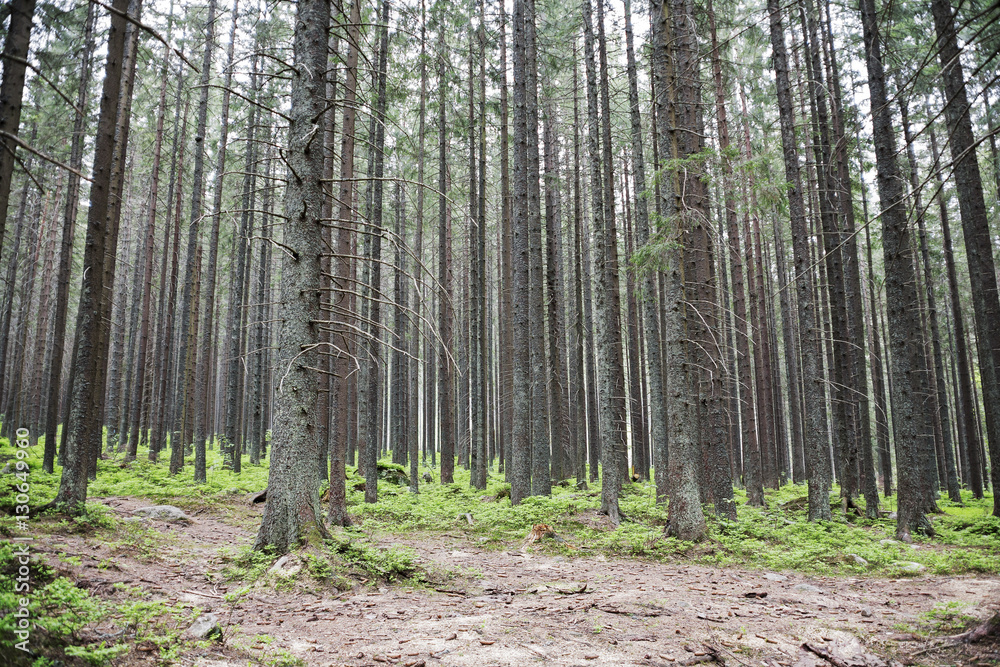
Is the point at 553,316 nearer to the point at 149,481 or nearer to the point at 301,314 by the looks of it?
the point at 301,314

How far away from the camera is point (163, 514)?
1016 centimetres

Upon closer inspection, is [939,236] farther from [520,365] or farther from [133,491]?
[133,491]

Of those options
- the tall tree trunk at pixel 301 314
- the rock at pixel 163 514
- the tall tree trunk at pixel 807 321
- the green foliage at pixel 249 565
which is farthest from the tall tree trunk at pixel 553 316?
the green foliage at pixel 249 565

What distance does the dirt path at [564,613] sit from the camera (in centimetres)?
409

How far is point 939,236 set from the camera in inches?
1047

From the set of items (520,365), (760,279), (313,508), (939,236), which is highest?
(939,236)

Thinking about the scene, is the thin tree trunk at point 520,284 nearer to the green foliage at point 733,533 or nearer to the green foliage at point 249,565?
the green foliage at point 733,533

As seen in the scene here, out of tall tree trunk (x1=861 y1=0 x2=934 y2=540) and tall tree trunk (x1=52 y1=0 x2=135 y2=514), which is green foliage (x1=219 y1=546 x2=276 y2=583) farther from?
tall tree trunk (x1=861 y1=0 x2=934 y2=540)

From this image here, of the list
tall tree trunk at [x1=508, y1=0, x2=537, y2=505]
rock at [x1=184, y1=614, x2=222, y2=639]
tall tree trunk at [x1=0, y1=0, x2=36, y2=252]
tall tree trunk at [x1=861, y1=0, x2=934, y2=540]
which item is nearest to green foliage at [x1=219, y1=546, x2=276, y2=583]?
rock at [x1=184, y1=614, x2=222, y2=639]

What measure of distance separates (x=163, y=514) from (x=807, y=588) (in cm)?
1068

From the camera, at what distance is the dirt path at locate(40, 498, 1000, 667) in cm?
409

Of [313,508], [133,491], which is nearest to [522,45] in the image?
[313,508]

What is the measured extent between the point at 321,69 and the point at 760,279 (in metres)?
16.3

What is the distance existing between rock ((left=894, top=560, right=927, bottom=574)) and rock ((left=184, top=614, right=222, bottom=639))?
8.83 meters
